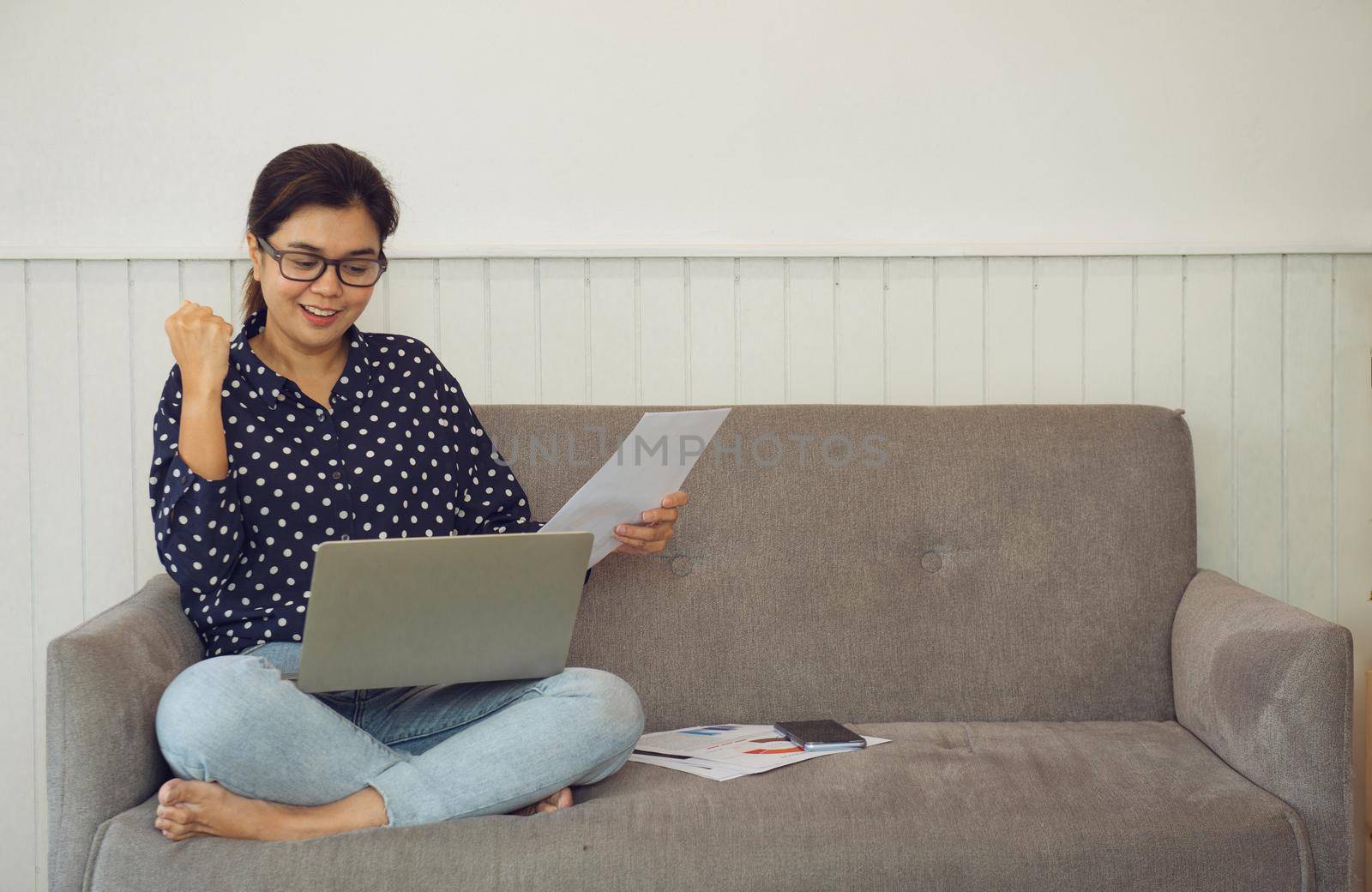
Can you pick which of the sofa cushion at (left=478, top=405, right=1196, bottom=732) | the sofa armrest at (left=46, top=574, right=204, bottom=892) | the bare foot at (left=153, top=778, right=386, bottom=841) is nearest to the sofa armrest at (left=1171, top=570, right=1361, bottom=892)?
the sofa cushion at (left=478, top=405, right=1196, bottom=732)

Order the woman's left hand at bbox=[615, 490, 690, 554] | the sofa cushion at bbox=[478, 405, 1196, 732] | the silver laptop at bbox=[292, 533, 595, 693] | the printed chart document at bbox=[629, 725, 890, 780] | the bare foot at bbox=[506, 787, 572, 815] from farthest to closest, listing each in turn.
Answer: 1. the sofa cushion at bbox=[478, 405, 1196, 732]
2. the woman's left hand at bbox=[615, 490, 690, 554]
3. the printed chart document at bbox=[629, 725, 890, 780]
4. the bare foot at bbox=[506, 787, 572, 815]
5. the silver laptop at bbox=[292, 533, 595, 693]

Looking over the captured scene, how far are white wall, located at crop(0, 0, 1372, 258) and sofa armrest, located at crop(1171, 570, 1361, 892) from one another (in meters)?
0.92

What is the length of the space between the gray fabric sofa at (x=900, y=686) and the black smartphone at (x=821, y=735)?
4 cm

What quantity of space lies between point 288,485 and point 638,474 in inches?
18.6

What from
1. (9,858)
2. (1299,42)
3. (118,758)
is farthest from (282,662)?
(1299,42)

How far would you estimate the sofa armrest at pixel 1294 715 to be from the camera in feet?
4.64

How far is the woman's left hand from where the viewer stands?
1625mm

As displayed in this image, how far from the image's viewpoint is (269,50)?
2139 millimetres

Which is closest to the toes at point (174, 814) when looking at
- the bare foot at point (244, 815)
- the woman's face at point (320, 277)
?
the bare foot at point (244, 815)

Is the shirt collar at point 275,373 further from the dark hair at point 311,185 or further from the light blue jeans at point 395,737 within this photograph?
the light blue jeans at point 395,737

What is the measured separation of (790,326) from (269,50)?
3.66 feet

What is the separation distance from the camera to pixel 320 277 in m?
1.55

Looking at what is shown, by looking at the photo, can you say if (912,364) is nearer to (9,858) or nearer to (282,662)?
(282,662)

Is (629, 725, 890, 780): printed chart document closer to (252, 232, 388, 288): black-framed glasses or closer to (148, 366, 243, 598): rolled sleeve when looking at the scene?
(148, 366, 243, 598): rolled sleeve
